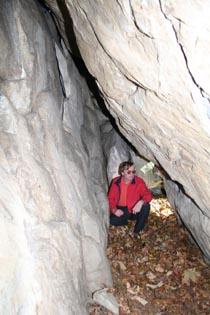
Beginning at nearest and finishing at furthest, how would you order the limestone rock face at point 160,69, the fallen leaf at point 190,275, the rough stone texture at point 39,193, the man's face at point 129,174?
the limestone rock face at point 160,69, the rough stone texture at point 39,193, the fallen leaf at point 190,275, the man's face at point 129,174

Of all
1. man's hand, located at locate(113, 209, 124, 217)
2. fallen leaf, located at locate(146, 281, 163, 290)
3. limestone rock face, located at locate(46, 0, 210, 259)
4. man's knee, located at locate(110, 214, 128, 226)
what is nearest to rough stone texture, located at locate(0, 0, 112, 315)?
fallen leaf, located at locate(146, 281, 163, 290)

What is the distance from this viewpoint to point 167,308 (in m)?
6.50

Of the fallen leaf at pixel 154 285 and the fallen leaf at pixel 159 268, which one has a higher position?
the fallen leaf at pixel 159 268

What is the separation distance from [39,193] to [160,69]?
2.82 metres

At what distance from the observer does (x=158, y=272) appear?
7402 millimetres

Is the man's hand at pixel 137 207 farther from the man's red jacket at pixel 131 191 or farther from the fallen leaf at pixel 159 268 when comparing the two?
the fallen leaf at pixel 159 268

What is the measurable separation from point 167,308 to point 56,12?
287 inches

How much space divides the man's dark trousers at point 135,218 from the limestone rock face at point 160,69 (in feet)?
8.44

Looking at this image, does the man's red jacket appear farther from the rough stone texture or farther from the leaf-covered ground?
the rough stone texture

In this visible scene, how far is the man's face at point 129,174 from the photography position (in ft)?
27.5

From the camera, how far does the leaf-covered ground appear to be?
653 cm

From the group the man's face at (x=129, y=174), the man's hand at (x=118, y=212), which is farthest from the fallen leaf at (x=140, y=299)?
the man's face at (x=129, y=174)

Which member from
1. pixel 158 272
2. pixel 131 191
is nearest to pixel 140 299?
pixel 158 272

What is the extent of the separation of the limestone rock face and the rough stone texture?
4.06 ft
